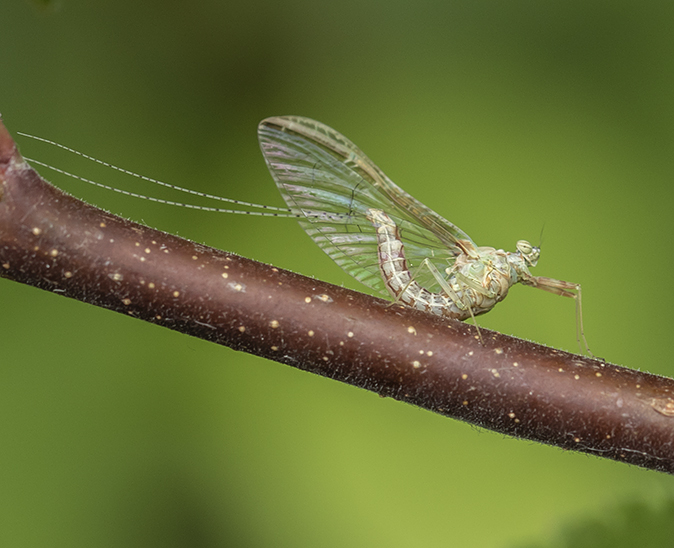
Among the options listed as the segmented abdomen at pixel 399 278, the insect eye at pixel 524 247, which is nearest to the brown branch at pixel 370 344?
the segmented abdomen at pixel 399 278

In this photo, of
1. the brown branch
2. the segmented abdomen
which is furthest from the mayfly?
the brown branch

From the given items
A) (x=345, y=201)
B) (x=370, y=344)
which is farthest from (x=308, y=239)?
(x=370, y=344)

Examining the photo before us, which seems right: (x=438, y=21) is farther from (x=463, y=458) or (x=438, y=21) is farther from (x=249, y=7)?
(x=463, y=458)

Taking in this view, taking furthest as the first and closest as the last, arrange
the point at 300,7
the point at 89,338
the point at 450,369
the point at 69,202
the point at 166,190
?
the point at 300,7 < the point at 166,190 < the point at 89,338 < the point at 450,369 < the point at 69,202

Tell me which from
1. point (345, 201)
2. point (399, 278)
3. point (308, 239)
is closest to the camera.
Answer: point (399, 278)

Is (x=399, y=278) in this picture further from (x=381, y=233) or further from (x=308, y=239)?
(x=308, y=239)

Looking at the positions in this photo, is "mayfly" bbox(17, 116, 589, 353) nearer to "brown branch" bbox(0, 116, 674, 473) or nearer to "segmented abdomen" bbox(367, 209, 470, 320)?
"segmented abdomen" bbox(367, 209, 470, 320)

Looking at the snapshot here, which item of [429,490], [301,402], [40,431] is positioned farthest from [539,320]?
[40,431]
